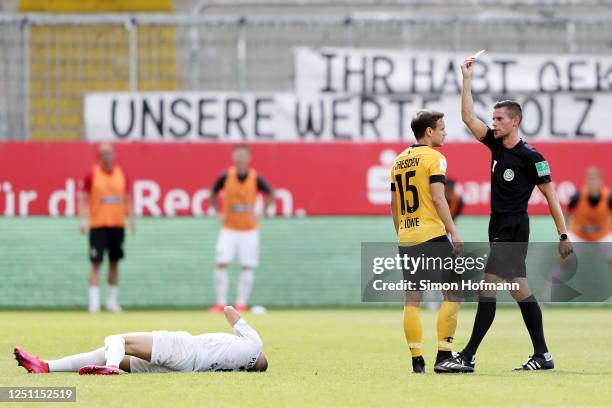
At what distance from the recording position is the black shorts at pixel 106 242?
63.6 feet

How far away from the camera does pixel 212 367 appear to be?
988cm

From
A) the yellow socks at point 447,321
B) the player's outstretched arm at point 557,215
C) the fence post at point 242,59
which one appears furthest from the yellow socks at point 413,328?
the fence post at point 242,59

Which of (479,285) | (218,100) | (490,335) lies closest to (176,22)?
(218,100)

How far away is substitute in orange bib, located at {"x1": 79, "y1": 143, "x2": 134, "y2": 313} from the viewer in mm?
19375

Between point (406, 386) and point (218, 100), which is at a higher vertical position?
point (218, 100)

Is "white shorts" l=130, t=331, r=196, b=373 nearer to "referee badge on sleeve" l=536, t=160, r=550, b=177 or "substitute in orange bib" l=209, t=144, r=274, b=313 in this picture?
"referee badge on sleeve" l=536, t=160, r=550, b=177

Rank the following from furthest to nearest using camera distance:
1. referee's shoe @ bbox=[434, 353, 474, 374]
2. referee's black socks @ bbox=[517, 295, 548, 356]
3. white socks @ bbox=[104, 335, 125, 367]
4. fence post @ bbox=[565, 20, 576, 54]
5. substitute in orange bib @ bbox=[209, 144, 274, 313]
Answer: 1. fence post @ bbox=[565, 20, 576, 54]
2. substitute in orange bib @ bbox=[209, 144, 274, 313]
3. referee's black socks @ bbox=[517, 295, 548, 356]
4. referee's shoe @ bbox=[434, 353, 474, 374]
5. white socks @ bbox=[104, 335, 125, 367]

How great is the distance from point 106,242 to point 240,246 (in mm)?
1957

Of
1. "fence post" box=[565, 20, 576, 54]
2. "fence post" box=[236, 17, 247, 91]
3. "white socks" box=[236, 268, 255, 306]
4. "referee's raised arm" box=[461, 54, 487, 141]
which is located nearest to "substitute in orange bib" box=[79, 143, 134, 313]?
"white socks" box=[236, 268, 255, 306]

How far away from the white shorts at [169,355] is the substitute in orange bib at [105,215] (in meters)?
9.68

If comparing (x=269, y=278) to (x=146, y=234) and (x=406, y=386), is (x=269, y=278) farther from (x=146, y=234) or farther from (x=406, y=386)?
(x=406, y=386)

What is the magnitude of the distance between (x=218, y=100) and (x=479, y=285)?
10.5m

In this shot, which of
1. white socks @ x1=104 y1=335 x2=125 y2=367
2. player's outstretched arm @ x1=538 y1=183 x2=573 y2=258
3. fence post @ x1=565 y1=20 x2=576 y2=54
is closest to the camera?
white socks @ x1=104 y1=335 x2=125 y2=367

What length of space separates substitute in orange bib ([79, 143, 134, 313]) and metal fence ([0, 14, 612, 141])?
1.15 meters
